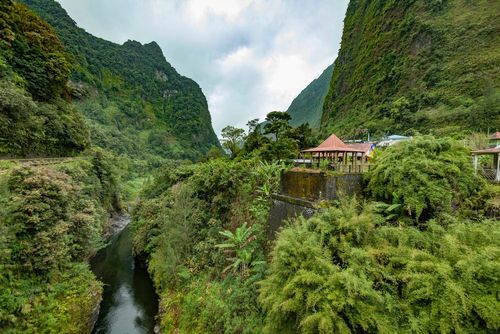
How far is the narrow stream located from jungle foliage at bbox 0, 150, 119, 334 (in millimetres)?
1783

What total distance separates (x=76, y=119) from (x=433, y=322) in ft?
96.9

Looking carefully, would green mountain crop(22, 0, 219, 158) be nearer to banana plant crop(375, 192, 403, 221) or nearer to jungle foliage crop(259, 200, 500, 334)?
jungle foliage crop(259, 200, 500, 334)

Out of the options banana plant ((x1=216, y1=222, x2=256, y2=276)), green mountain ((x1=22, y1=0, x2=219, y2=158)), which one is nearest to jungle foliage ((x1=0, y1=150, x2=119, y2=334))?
banana plant ((x1=216, y1=222, x2=256, y2=276))

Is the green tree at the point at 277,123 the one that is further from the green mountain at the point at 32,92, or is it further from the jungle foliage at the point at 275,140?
the green mountain at the point at 32,92

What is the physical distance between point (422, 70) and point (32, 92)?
55130 millimetres

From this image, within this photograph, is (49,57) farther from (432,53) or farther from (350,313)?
(432,53)

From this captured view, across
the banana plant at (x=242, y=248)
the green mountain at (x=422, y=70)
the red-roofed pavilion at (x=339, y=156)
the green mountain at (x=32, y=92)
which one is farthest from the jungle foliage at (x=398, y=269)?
the green mountain at (x=422, y=70)

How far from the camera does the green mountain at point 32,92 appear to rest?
15.5 meters

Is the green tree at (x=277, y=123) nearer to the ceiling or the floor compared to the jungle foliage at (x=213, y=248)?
nearer to the ceiling

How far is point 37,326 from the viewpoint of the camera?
8.28 m

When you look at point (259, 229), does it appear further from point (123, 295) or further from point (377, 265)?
point (123, 295)

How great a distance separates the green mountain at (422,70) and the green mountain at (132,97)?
58887 mm

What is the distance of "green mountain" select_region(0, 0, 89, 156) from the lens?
1550cm

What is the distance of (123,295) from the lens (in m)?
14.6
